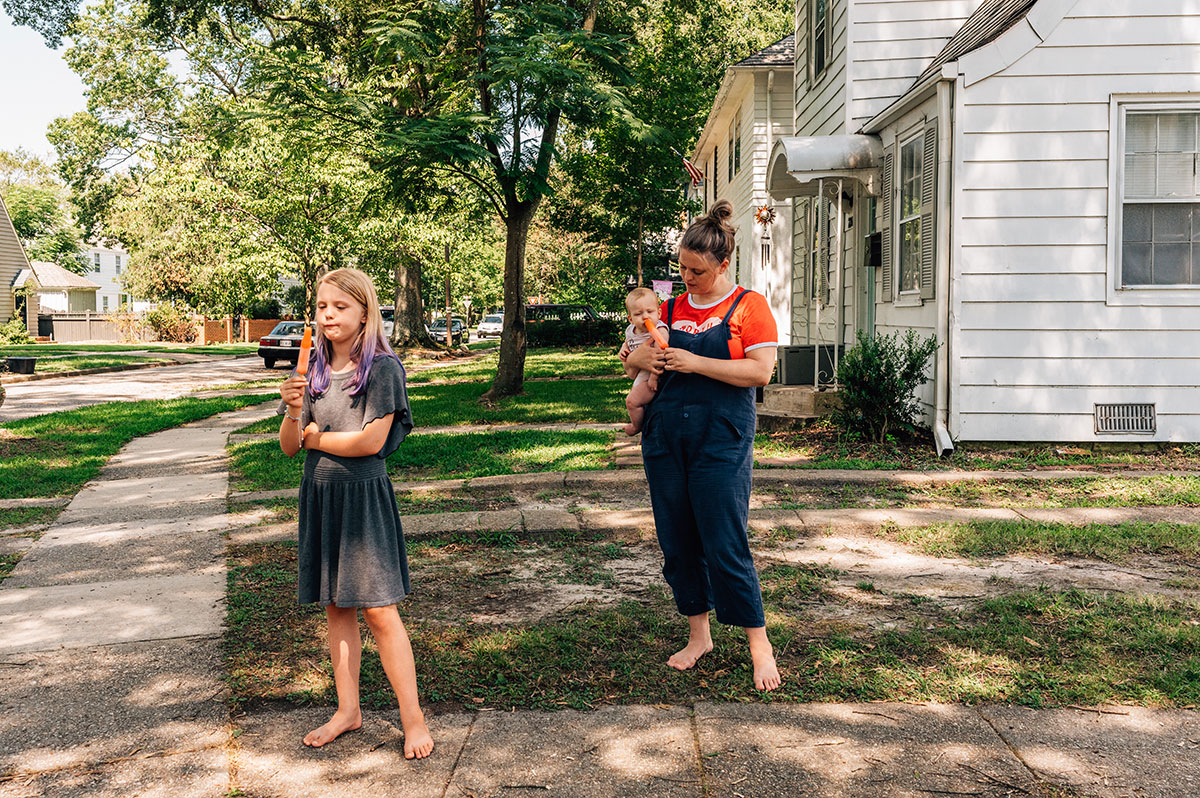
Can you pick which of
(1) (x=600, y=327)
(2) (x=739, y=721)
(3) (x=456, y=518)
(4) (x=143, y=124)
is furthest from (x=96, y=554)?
(4) (x=143, y=124)

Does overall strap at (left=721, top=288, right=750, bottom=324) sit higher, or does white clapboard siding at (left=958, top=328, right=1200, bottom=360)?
overall strap at (left=721, top=288, right=750, bottom=324)

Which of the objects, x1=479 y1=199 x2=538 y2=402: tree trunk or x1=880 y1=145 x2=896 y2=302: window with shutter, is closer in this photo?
x1=880 y1=145 x2=896 y2=302: window with shutter

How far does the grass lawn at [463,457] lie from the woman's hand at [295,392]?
532cm

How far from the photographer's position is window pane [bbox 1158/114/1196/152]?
9219mm

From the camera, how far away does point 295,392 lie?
342 centimetres

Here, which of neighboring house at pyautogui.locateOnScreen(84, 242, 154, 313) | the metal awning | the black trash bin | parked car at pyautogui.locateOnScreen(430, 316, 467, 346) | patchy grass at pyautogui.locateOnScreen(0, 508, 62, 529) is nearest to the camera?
patchy grass at pyautogui.locateOnScreen(0, 508, 62, 529)

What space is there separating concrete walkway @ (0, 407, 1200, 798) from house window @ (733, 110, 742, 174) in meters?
22.2

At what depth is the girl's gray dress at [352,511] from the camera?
11.4ft

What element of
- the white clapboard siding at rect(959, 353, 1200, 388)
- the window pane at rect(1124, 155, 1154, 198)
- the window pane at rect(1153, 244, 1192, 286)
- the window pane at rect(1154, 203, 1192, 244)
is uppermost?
the window pane at rect(1124, 155, 1154, 198)

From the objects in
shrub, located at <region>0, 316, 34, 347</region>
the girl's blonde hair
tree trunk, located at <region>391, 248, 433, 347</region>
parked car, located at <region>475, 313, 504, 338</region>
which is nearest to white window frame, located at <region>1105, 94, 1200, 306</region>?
the girl's blonde hair

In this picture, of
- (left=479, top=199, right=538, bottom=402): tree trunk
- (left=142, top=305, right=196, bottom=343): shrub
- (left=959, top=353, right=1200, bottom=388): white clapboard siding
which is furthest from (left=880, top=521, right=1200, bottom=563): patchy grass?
(left=142, top=305, right=196, bottom=343): shrub

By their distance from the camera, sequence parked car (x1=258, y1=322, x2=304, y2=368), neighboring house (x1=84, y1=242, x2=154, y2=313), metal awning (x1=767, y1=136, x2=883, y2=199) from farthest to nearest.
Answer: neighboring house (x1=84, y1=242, x2=154, y2=313) → parked car (x1=258, y1=322, x2=304, y2=368) → metal awning (x1=767, y1=136, x2=883, y2=199)

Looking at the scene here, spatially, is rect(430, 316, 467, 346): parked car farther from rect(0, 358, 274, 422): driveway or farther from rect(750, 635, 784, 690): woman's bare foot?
rect(750, 635, 784, 690): woman's bare foot

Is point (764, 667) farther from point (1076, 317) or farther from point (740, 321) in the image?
point (1076, 317)
